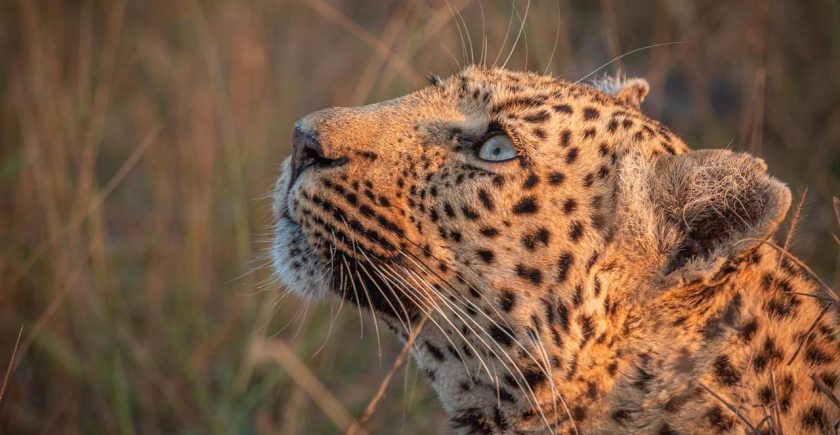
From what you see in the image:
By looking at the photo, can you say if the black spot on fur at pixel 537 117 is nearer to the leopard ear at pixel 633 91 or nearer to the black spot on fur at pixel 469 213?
the black spot on fur at pixel 469 213

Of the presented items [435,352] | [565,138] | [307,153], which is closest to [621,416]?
[435,352]

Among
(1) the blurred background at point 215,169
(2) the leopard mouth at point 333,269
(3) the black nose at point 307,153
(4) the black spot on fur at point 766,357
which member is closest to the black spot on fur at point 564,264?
(2) the leopard mouth at point 333,269

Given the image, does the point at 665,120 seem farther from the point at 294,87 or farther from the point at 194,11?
the point at 194,11

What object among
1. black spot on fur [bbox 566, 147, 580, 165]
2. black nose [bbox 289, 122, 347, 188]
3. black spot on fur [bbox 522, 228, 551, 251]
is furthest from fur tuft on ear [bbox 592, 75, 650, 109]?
black nose [bbox 289, 122, 347, 188]

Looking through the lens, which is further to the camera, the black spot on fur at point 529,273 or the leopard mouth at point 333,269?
the leopard mouth at point 333,269

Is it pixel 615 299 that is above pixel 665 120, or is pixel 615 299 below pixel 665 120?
below

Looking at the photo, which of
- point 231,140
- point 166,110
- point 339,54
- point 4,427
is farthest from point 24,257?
point 339,54

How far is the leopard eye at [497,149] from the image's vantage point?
3.23m

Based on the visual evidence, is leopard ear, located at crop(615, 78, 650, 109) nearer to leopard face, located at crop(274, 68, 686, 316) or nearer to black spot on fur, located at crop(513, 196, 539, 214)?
leopard face, located at crop(274, 68, 686, 316)

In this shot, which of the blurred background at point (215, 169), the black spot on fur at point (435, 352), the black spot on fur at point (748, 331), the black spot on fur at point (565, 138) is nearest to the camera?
the black spot on fur at point (748, 331)

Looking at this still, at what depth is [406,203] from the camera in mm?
3207

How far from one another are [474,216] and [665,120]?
4.96 m

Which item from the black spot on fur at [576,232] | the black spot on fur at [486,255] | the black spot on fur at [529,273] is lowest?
the black spot on fur at [529,273]

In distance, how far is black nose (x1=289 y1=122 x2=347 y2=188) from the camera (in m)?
3.24
